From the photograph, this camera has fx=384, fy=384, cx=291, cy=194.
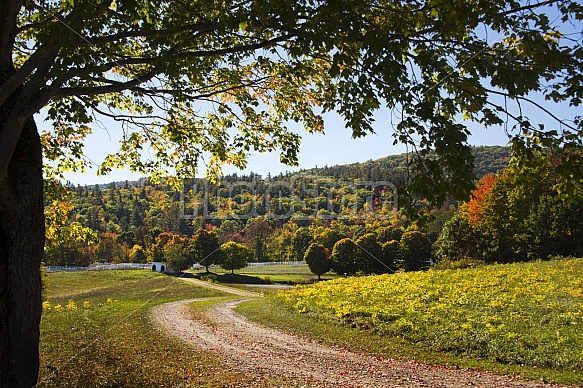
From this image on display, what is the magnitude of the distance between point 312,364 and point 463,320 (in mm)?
5655

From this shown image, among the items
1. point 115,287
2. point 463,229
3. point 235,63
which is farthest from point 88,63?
point 463,229

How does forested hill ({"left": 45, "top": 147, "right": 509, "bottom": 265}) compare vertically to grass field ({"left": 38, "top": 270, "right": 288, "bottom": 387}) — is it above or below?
above

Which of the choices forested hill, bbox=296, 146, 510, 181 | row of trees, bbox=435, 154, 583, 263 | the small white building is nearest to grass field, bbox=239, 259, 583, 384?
forested hill, bbox=296, 146, 510, 181

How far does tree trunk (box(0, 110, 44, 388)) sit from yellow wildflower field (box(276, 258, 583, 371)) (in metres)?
9.28

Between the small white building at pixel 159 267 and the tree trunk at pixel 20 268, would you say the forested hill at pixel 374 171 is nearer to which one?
the small white building at pixel 159 267

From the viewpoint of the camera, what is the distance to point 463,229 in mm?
39219

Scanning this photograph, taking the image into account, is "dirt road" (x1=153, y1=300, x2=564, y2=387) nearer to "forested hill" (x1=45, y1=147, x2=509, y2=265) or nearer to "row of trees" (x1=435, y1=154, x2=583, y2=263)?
"forested hill" (x1=45, y1=147, x2=509, y2=265)

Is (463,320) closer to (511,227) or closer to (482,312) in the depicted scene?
(482,312)

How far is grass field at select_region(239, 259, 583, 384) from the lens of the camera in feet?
29.3

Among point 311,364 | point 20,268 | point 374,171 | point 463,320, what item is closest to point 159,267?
point 311,364

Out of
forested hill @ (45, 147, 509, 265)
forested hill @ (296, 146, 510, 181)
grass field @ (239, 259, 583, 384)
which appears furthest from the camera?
forested hill @ (296, 146, 510, 181)

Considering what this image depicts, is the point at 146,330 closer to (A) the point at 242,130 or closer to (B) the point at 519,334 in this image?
(A) the point at 242,130

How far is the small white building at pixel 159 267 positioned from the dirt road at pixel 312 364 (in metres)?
14.0

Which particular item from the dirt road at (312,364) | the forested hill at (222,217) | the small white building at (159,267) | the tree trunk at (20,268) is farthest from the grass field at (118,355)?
the forested hill at (222,217)
